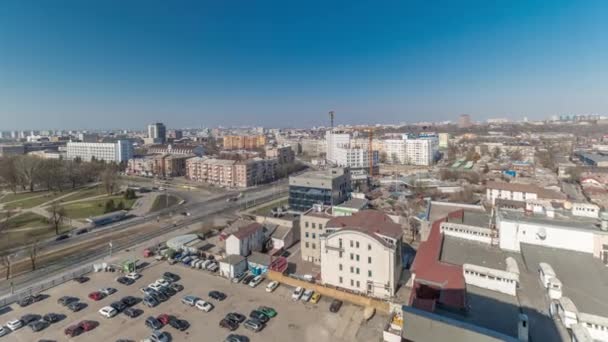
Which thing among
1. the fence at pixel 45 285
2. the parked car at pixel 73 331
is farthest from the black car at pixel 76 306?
the fence at pixel 45 285

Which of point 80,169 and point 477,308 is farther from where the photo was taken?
point 80,169

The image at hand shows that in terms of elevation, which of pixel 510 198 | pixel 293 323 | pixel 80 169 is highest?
pixel 80 169

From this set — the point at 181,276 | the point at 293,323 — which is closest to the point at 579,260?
the point at 293,323

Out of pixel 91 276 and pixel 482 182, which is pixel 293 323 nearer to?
pixel 91 276

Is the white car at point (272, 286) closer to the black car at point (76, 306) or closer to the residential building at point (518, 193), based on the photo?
the black car at point (76, 306)

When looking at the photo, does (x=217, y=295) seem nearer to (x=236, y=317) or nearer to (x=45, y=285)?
(x=236, y=317)

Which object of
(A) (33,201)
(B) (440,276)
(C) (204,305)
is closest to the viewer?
(B) (440,276)

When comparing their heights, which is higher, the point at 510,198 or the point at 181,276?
the point at 510,198

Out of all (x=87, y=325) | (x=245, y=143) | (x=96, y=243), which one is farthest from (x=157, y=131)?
(x=87, y=325)
